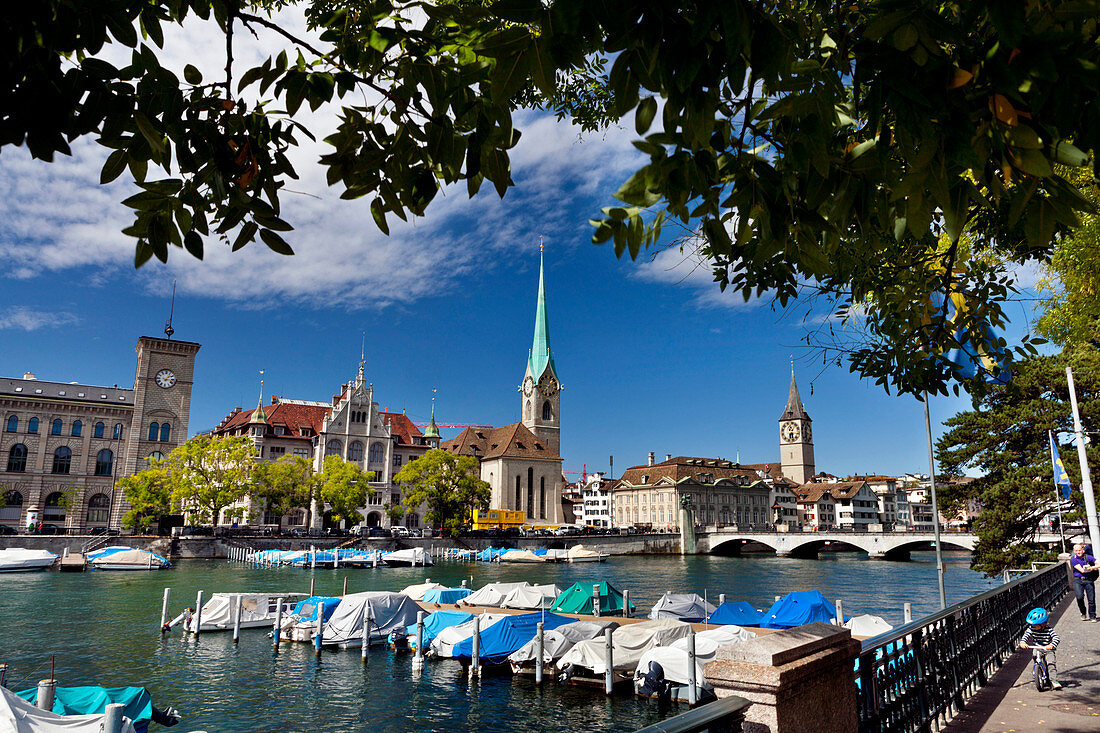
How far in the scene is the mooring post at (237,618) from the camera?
1084 inches

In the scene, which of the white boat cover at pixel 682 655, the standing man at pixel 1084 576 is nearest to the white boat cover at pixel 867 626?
the white boat cover at pixel 682 655

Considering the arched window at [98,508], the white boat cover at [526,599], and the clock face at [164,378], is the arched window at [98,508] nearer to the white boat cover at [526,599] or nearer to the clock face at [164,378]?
the clock face at [164,378]

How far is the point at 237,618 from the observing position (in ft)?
91.4

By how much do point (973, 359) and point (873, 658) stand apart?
9.54ft

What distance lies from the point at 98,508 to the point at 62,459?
6525mm

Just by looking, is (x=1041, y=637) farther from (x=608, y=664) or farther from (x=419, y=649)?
(x=419, y=649)

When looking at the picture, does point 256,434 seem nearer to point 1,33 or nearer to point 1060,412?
point 1060,412

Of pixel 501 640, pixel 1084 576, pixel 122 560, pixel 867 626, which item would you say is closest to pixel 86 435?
pixel 122 560

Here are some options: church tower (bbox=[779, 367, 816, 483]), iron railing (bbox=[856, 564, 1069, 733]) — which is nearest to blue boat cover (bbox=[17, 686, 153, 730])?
iron railing (bbox=[856, 564, 1069, 733])

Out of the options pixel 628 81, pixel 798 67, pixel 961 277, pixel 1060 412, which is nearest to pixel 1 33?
pixel 628 81

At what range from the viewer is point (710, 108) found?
2.33 meters

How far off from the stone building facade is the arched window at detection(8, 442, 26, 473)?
3.3 inches

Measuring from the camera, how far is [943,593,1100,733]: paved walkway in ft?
23.1

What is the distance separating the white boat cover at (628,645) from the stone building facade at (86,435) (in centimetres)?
6756
